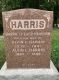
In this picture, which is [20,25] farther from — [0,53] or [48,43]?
[0,53]

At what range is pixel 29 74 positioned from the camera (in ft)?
26.5

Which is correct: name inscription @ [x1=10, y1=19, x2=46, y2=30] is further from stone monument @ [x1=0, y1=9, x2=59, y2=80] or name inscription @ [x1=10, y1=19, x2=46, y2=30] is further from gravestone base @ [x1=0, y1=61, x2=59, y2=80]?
gravestone base @ [x1=0, y1=61, x2=59, y2=80]

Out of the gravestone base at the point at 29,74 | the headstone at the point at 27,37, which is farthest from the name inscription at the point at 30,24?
the gravestone base at the point at 29,74

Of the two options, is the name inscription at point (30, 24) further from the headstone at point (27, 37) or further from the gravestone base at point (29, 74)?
the gravestone base at point (29, 74)

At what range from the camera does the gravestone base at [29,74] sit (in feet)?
25.4

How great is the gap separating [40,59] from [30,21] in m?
0.94

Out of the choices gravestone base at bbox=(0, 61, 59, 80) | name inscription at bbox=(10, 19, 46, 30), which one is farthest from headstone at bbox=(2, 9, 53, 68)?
gravestone base at bbox=(0, 61, 59, 80)

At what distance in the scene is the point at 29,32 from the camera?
8336 mm

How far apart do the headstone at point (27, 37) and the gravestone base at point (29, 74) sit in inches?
6.2

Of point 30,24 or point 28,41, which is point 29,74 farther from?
point 30,24

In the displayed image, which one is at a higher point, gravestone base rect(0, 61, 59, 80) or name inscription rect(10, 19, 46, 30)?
name inscription rect(10, 19, 46, 30)

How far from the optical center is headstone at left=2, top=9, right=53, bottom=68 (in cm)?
829

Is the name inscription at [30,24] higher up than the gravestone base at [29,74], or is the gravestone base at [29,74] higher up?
the name inscription at [30,24]

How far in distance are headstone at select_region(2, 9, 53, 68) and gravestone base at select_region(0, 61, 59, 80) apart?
158 millimetres
